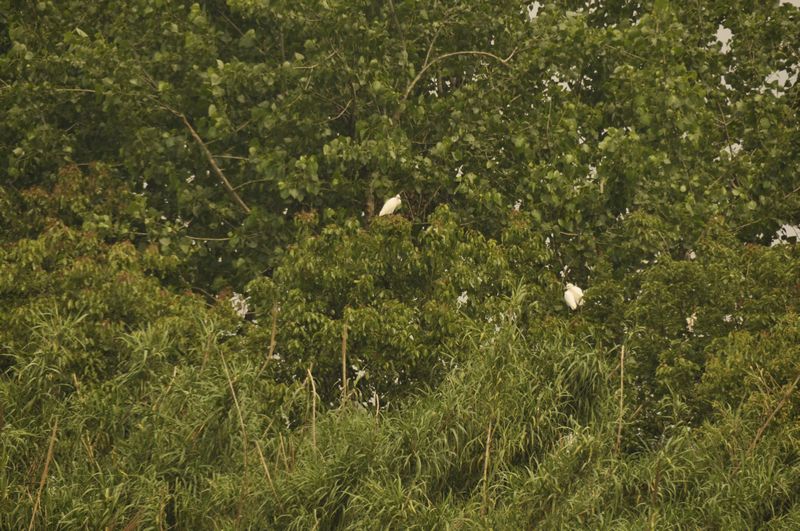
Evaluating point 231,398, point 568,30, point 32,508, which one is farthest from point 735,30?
point 32,508

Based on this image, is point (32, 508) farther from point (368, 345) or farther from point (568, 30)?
point (568, 30)

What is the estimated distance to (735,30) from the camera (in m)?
19.0

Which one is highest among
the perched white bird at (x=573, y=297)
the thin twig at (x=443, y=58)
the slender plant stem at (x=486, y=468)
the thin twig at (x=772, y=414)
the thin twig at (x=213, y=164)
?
the thin twig at (x=772, y=414)

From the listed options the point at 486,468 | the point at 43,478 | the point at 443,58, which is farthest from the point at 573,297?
the point at 43,478

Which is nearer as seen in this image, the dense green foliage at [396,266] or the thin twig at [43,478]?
the thin twig at [43,478]

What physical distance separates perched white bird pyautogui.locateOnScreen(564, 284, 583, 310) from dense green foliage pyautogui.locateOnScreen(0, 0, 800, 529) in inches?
4.6

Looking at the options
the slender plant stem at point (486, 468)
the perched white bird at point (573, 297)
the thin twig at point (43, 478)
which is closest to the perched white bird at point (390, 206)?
the perched white bird at point (573, 297)

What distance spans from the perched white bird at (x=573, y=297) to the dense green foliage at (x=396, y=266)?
117 millimetres

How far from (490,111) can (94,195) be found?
13.8ft

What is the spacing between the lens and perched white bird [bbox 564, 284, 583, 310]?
1478 centimetres

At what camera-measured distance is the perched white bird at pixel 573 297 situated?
14.8m

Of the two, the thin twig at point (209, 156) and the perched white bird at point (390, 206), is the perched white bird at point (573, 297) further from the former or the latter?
the thin twig at point (209, 156)

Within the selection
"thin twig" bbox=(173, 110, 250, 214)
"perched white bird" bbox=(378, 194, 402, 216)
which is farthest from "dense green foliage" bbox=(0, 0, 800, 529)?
"perched white bird" bbox=(378, 194, 402, 216)

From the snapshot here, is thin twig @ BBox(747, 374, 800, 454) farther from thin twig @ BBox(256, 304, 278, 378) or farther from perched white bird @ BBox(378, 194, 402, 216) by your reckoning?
perched white bird @ BBox(378, 194, 402, 216)
